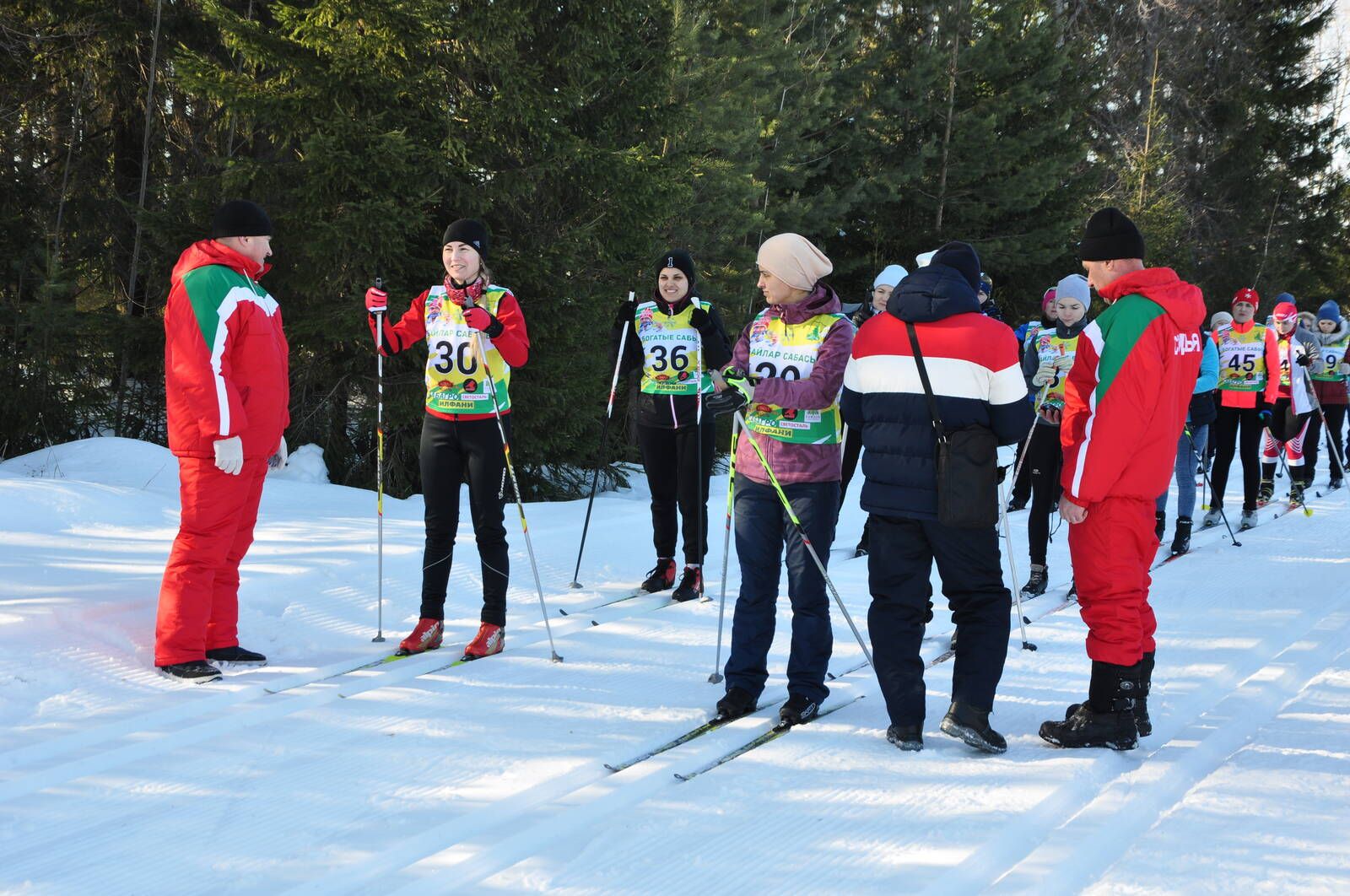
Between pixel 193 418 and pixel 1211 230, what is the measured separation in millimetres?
28767

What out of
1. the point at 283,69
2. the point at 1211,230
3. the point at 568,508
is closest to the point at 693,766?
the point at 568,508

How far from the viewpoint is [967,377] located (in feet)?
11.5

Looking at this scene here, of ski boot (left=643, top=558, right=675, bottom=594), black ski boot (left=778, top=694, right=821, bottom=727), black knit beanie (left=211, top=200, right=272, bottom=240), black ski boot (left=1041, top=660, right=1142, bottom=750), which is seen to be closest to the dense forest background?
ski boot (left=643, top=558, right=675, bottom=594)

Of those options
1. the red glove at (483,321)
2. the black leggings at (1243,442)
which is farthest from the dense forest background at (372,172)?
the black leggings at (1243,442)

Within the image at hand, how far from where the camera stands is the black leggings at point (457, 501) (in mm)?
4871

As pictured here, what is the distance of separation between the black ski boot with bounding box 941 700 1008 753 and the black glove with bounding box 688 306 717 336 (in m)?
2.89

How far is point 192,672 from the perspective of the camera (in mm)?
4387

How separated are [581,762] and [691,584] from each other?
8.33ft

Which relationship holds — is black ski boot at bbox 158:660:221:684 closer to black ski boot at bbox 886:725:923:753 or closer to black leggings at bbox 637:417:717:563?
black leggings at bbox 637:417:717:563

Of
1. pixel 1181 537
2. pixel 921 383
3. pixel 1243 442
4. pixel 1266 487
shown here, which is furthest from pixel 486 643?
pixel 1266 487

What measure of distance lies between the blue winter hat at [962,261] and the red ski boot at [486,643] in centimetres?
259

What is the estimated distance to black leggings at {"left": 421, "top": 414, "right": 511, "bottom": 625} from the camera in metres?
4.87

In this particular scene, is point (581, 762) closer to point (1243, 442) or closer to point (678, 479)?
point (678, 479)

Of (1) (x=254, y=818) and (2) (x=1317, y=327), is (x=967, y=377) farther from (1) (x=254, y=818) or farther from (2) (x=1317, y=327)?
(2) (x=1317, y=327)
